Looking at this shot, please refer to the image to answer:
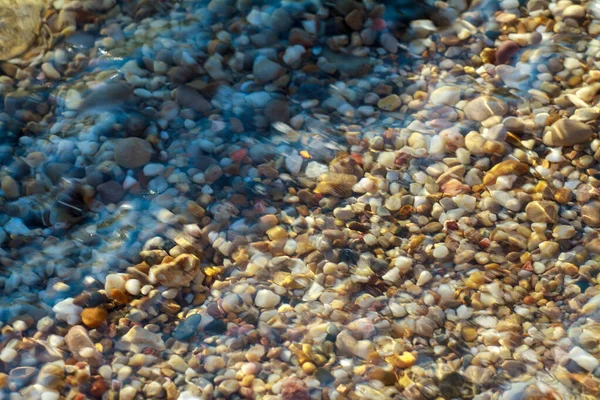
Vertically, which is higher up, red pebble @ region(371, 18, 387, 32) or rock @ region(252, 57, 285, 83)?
red pebble @ region(371, 18, 387, 32)

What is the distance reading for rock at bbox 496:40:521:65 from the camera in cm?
229

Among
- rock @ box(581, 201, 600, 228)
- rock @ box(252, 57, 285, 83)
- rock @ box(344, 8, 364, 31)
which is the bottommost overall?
rock @ box(581, 201, 600, 228)

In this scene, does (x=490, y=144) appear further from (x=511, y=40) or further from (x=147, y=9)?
(x=147, y=9)

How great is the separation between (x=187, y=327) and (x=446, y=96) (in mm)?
1113

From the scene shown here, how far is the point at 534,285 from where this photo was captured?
5.91 ft

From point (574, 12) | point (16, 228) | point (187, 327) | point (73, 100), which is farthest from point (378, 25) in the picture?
point (16, 228)

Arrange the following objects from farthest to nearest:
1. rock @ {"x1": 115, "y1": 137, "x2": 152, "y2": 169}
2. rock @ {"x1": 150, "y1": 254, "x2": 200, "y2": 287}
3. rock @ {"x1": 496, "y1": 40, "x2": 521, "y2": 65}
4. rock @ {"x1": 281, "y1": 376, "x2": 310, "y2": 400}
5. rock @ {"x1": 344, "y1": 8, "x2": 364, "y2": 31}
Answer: rock @ {"x1": 344, "y1": 8, "x2": 364, "y2": 31} < rock @ {"x1": 496, "y1": 40, "x2": 521, "y2": 65} < rock @ {"x1": 115, "y1": 137, "x2": 152, "y2": 169} < rock @ {"x1": 150, "y1": 254, "x2": 200, "y2": 287} < rock @ {"x1": 281, "y1": 376, "x2": 310, "y2": 400}

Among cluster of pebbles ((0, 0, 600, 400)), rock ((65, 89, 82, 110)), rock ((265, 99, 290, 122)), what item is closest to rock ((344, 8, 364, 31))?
cluster of pebbles ((0, 0, 600, 400))

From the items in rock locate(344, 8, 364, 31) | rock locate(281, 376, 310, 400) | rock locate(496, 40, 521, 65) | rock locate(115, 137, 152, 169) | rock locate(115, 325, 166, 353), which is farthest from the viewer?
rock locate(344, 8, 364, 31)

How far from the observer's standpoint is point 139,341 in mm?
1753

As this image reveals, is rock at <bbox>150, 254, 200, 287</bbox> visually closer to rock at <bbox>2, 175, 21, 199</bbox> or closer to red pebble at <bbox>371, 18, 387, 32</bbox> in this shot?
rock at <bbox>2, 175, 21, 199</bbox>

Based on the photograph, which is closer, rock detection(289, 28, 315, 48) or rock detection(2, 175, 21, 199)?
rock detection(2, 175, 21, 199)

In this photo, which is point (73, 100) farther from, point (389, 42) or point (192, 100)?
point (389, 42)

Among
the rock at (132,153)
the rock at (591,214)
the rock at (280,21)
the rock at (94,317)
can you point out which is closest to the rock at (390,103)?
the rock at (280,21)
